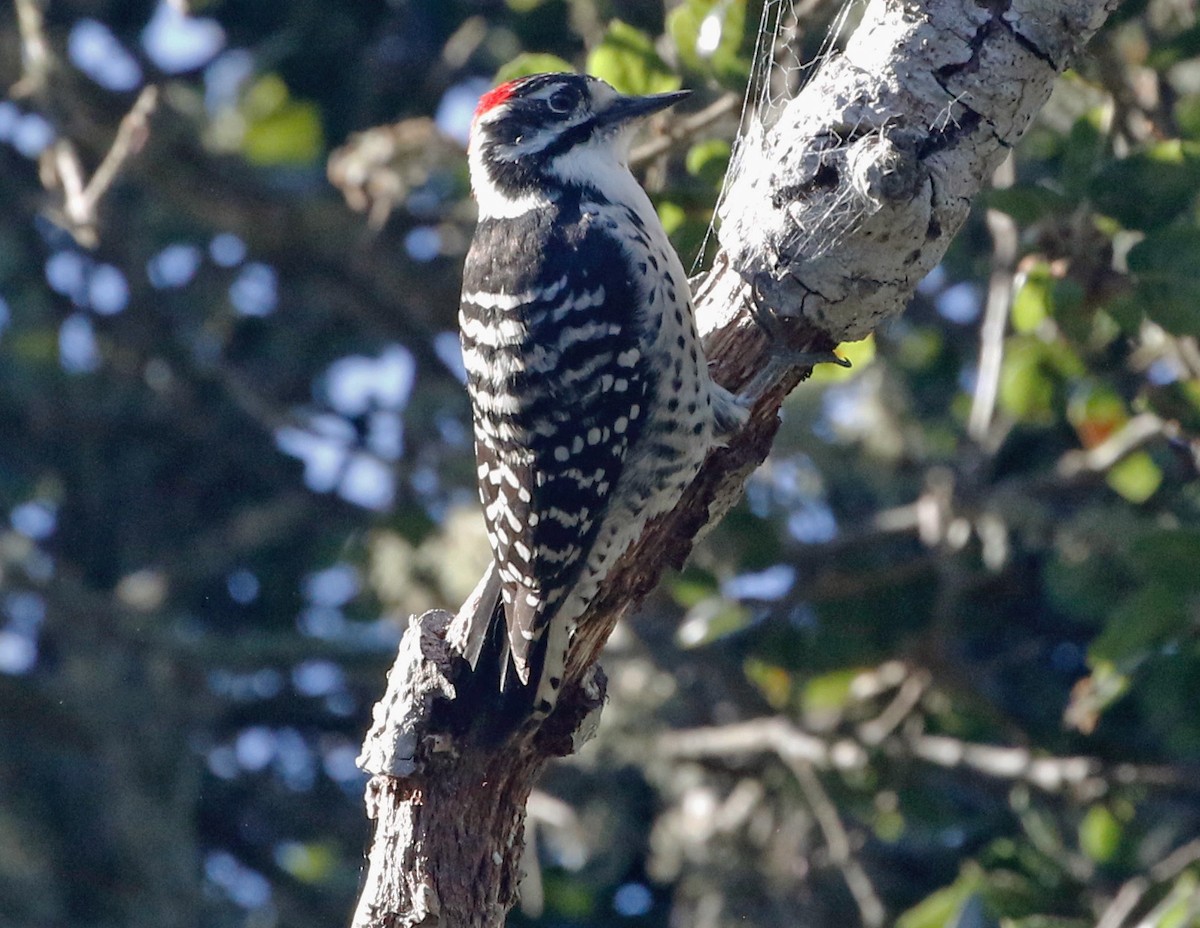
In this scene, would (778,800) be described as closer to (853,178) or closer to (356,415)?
(356,415)

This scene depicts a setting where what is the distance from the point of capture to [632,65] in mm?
4215

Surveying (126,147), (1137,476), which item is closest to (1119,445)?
(1137,476)

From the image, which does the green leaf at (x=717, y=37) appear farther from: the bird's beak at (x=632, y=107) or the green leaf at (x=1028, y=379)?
the green leaf at (x=1028, y=379)

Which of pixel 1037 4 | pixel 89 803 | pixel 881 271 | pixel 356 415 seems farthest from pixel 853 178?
pixel 89 803

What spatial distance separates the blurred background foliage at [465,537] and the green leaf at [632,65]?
0.5 inches

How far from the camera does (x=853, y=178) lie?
3.25 m

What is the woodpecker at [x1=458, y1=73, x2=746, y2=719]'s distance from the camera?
12.4ft

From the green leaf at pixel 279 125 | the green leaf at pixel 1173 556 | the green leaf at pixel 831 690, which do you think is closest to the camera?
the green leaf at pixel 1173 556

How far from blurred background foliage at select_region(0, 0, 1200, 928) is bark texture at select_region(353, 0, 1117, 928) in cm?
62

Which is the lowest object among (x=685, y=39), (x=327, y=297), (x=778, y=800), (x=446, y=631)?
(x=778, y=800)

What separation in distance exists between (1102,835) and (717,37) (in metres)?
2.53

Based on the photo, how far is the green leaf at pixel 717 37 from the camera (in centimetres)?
385

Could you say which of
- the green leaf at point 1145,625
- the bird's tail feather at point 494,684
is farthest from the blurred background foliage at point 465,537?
the bird's tail feather at point 494,684

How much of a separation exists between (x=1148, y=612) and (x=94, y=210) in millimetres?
3025
